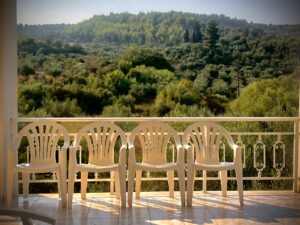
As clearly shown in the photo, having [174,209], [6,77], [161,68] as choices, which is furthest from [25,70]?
[174,209]

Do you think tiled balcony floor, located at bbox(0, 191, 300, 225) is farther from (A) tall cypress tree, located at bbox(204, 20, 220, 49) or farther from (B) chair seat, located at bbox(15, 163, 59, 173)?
(A) tall cypress tree, located at bbox(204, 20, 220, 49)

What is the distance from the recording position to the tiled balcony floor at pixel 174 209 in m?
4.31

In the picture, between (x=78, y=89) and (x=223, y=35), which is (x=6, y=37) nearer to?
(x=78, y=89)

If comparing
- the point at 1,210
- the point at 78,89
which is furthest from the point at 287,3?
the point at 1,210

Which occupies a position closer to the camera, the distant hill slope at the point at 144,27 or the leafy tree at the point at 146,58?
the distant hill slope at the point at 144,27

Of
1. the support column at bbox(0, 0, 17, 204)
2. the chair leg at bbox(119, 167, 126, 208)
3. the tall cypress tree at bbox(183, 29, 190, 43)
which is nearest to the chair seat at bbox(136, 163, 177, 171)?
the chair leg at bbox(119, 167, 126, 208)

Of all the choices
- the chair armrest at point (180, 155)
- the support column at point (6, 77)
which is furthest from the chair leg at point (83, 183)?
the chair armrest at point (180, 155)

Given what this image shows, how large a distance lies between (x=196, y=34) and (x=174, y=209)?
21.0 ft

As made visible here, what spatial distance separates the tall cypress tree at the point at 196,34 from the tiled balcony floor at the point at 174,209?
5607 millimetres

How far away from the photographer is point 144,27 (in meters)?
10.3

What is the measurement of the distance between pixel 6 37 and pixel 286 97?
6.97 m

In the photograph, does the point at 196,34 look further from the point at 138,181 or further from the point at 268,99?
the point at 138,181

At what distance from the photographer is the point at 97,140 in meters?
5.16

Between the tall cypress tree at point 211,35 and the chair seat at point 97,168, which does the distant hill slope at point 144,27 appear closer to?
the tall cypress tree at point 211,35
